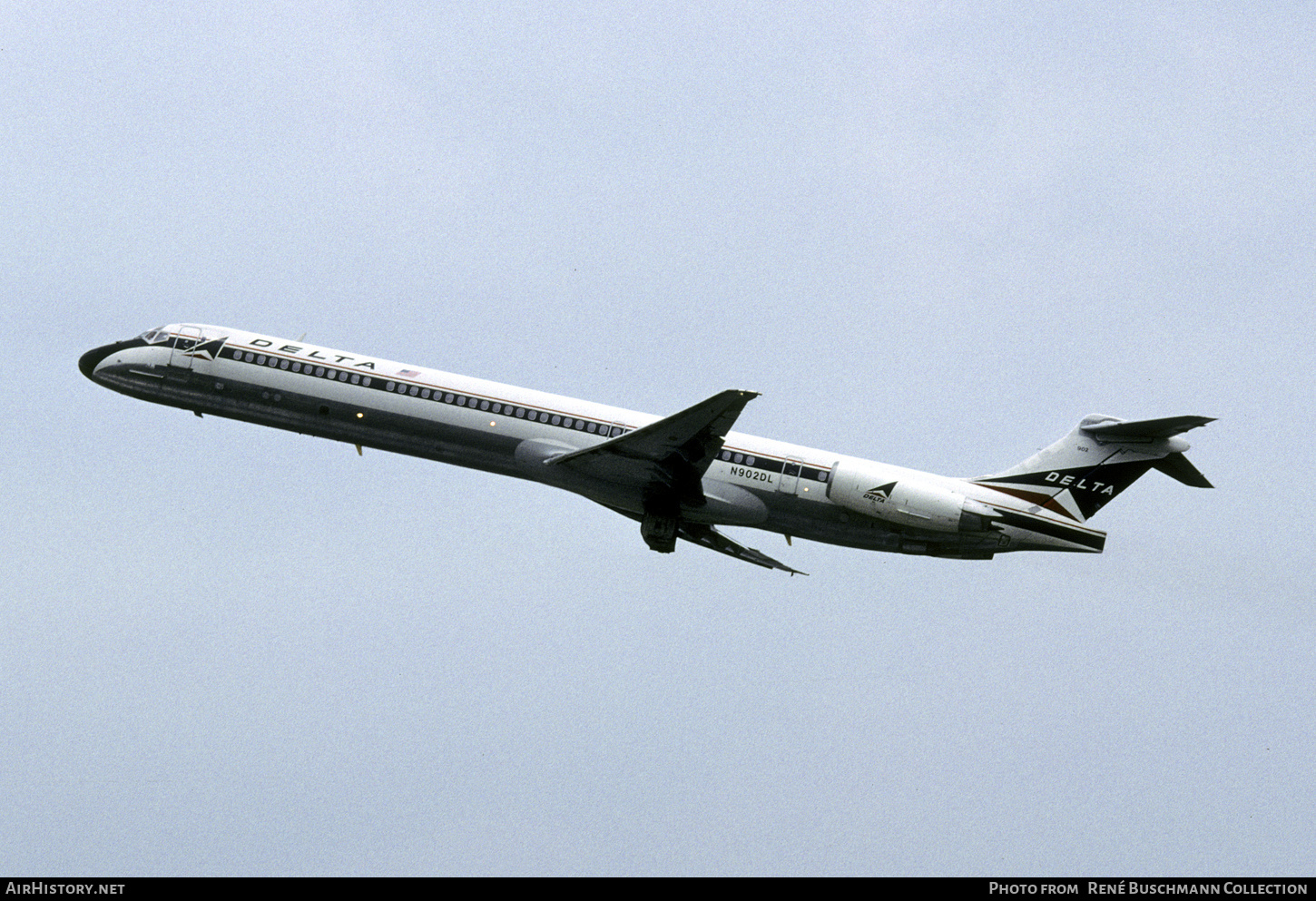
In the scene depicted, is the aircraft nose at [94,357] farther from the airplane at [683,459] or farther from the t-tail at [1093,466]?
the t-tail at [1093,466]

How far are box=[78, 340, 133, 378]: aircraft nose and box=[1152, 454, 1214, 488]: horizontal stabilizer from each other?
26.1 m

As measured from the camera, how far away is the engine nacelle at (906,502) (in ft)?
108

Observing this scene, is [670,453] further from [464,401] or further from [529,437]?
[464,401]

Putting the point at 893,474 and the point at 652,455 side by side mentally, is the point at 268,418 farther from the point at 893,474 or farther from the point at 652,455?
the point at 893,474

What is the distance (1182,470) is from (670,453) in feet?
38.5

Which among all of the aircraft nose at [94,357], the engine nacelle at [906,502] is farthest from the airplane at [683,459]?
the aircraft nose at [94,357]

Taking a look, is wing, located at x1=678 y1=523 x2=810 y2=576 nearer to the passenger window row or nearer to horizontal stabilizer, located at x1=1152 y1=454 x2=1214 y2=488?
the passenger window row

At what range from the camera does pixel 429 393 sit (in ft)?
116

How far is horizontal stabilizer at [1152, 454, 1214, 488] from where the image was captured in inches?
1303

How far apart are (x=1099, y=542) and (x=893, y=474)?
5145 mm

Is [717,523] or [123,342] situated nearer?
[717,523]
